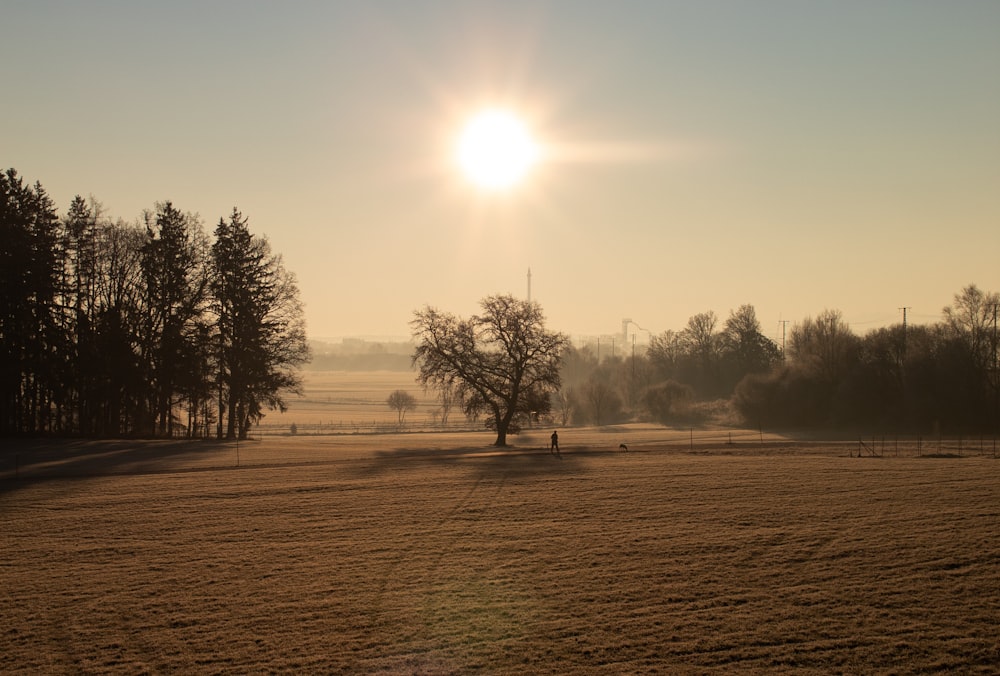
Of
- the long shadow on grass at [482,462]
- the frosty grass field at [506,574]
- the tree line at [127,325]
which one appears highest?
the tree line at [127,325]

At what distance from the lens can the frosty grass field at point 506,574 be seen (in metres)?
15.1

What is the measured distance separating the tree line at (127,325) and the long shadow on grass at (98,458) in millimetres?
4301

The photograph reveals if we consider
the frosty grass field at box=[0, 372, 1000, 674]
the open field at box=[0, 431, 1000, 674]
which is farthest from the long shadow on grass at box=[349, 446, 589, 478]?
the frosty grass field at box=[0, 372, 1000, 674]

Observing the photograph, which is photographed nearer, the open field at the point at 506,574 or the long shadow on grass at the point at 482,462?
the open field at the point at 506,574

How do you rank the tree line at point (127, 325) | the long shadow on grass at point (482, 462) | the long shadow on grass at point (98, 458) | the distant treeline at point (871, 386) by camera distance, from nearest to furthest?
the long shadow on grass at point (98, 458) < the long shadow on grass at point (482, 462) < the tree line at point (127, 325) < the distant treeline at point (871, 386)

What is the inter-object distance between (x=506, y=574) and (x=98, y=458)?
33693 mm

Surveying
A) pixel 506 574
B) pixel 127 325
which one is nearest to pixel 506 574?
pixel 506 574

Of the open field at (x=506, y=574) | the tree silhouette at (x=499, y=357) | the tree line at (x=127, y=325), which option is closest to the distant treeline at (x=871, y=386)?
the tree silhouette at (x=499, y=357)

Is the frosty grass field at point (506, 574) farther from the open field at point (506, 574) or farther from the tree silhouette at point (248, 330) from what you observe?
the tree silhouette at point (248, 330)

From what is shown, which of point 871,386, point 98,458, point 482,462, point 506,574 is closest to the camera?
point 506,574

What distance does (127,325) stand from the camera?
5644cm

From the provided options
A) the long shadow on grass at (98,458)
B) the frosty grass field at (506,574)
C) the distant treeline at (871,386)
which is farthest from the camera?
the distant treeline at (871,386)

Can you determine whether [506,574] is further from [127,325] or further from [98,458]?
[127,325]

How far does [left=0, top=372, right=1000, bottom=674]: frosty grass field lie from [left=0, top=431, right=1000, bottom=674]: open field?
80 mm
